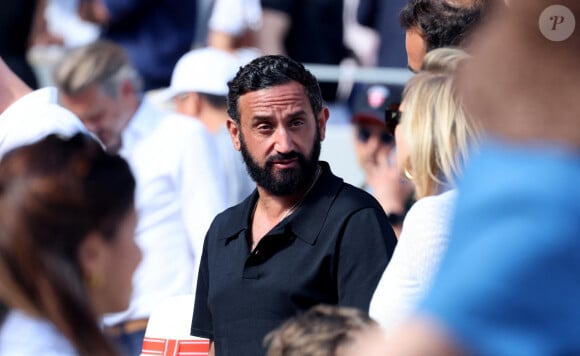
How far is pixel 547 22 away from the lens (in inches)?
39.2

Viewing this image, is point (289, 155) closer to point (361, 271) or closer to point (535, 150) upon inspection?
point (361, 271)

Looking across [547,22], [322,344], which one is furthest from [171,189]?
[547,22]

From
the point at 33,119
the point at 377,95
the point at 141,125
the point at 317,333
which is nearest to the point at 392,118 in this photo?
the point at 33,119

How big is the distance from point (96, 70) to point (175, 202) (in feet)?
3.04

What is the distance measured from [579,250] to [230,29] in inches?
236

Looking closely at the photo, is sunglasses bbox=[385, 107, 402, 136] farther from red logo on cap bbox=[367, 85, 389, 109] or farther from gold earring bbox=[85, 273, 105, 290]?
red logo on cap bbox=[367, 85, 389, 109]

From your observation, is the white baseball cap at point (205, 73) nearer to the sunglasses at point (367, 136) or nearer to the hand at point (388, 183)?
the sunglasses at point (367, 136)

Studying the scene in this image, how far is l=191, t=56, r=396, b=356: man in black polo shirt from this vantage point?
10.0ft

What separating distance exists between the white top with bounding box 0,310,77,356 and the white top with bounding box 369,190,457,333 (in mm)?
1021

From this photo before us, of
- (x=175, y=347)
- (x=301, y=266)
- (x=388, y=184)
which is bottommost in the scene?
(x=175, y=347)

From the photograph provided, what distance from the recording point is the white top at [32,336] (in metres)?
1.79

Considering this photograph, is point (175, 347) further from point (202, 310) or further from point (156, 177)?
point (156, 177)

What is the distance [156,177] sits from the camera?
16.6ft

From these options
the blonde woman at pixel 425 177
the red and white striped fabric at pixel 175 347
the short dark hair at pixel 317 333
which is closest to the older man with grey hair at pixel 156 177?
the red and white striped fabric at pixel 175 347
